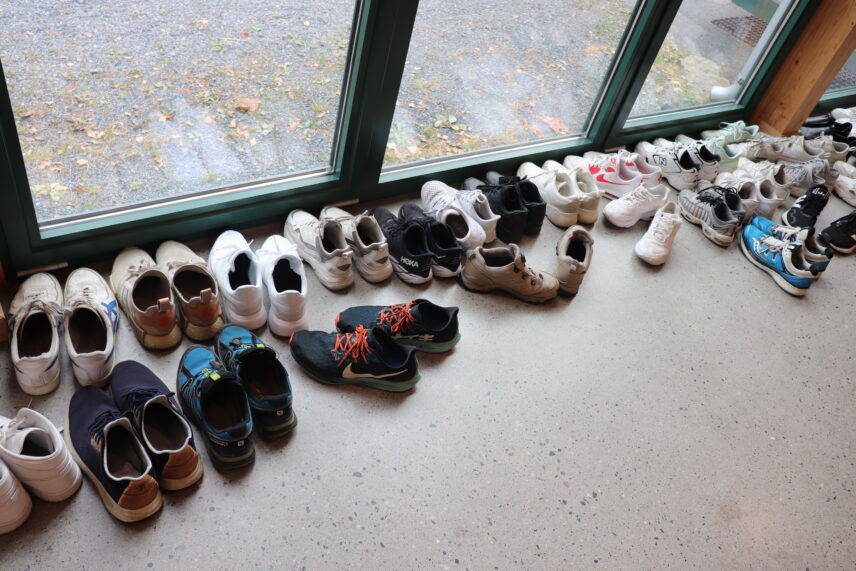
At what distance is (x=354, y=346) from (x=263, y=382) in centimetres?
27

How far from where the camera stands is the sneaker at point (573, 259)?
228 centimetres

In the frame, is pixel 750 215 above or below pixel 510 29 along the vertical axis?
below

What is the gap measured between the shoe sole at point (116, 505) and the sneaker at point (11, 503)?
13 centimetres

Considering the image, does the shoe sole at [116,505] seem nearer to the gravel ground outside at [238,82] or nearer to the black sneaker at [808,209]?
the gravel ground outside at [238,82]

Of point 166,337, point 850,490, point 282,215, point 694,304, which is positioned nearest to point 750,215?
point 694,304

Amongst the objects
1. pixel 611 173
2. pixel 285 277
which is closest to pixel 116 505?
pixel 285 277

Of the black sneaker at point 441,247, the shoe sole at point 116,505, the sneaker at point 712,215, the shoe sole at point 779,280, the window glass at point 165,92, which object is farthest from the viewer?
the sneaker at point 712,215

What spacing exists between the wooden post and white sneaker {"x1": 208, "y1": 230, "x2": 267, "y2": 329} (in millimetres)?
2907

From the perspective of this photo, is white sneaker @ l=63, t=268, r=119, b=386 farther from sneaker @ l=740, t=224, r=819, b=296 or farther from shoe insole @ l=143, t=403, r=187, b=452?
sneaker @ l=740, t=224, r=819, b=296

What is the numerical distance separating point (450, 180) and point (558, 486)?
1.37 m

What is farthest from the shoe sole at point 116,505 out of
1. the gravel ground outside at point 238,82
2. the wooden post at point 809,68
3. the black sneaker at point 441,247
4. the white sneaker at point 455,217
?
the wooden post at point 809,68

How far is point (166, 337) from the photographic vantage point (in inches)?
72.0

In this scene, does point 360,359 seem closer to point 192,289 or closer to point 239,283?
point 239,283

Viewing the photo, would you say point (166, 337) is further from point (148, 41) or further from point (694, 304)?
point (694, 304)
